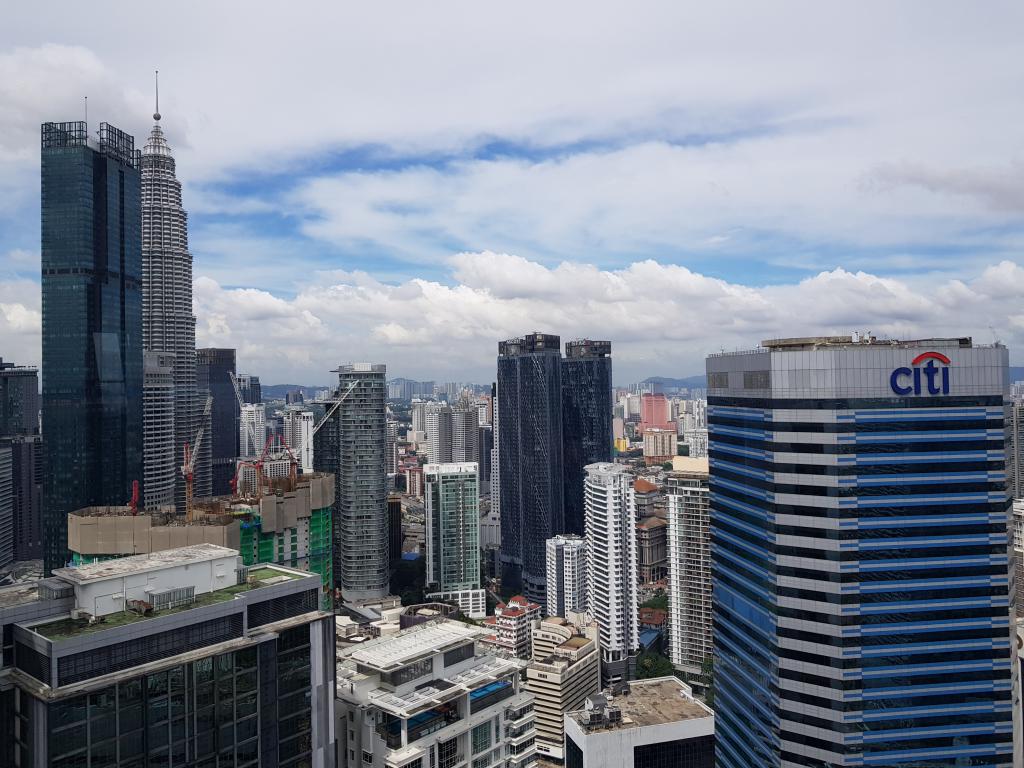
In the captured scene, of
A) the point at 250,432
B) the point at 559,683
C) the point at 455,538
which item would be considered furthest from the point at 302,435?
the point at 559,683

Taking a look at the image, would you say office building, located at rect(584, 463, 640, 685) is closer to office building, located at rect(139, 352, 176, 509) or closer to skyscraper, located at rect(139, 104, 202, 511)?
office building, located at rect(139, 352, 176, 509)

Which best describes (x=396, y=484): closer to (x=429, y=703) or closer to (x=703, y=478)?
(x=703, y=478)

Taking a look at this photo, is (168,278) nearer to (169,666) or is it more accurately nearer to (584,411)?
(584,411)

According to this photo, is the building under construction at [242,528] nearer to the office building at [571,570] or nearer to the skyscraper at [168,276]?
the office building at [571,570]

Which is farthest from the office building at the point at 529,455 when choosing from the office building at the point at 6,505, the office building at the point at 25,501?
the office building at the point at 6,505

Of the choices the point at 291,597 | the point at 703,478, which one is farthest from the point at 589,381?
the point at 291,597

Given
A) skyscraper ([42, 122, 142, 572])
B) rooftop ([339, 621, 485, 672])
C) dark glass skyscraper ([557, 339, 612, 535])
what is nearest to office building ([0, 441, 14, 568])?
skyscraper ([42, 122, 142, 572])
